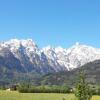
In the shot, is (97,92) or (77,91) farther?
Result: (97,92)

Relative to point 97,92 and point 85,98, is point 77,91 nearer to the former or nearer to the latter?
point 85,98

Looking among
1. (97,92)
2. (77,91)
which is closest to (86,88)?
(77,91)

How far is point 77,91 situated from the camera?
59.8 metres

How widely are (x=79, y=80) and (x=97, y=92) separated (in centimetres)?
13701

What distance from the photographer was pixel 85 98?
5909 centimetres

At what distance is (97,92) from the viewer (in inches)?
7707

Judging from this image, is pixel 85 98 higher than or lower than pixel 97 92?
lower

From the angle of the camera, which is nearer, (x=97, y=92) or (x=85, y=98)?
(x=85, y=98)

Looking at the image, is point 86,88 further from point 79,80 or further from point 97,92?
point 97,92

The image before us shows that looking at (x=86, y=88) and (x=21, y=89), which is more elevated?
(x=21, y=89)

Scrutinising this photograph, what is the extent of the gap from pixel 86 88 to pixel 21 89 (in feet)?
455

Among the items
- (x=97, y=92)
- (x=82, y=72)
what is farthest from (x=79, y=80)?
(x=97, y=92)

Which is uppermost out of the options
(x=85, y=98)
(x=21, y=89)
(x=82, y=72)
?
(x=21, y=89)

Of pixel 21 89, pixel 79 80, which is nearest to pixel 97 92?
pixel 21 89
